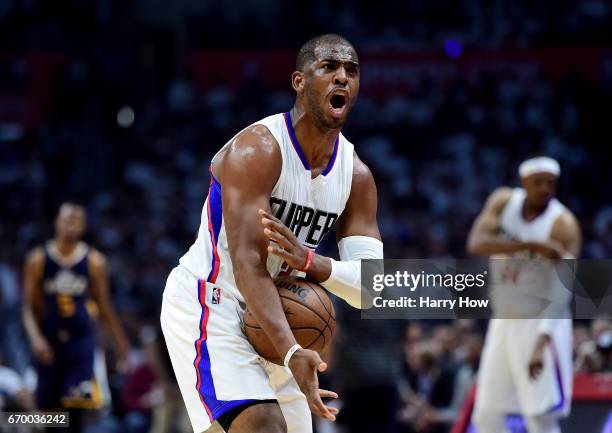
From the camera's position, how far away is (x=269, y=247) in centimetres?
418

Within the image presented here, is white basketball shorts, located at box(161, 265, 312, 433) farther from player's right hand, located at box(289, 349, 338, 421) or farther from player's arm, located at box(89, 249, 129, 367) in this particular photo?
player's arm, located at box(89, 249, 129, 367)

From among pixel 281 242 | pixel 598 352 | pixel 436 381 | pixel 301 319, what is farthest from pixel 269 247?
pixel 436 381

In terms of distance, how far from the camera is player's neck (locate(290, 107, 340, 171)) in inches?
181

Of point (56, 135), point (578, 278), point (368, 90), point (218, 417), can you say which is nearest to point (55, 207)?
point (56, 135)

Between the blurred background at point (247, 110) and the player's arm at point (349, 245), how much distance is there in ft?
25.6

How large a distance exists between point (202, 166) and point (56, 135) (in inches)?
110

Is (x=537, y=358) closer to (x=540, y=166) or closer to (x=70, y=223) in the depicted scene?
(x=540, y=166)

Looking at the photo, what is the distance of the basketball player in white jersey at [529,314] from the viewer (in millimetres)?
7289

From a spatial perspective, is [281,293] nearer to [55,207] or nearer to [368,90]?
[55,207]

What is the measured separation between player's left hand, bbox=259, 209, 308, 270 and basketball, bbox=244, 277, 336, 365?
0.18m

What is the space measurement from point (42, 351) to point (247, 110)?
10088 mm

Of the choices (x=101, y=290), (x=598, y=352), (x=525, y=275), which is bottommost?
(x=598, y=352)
